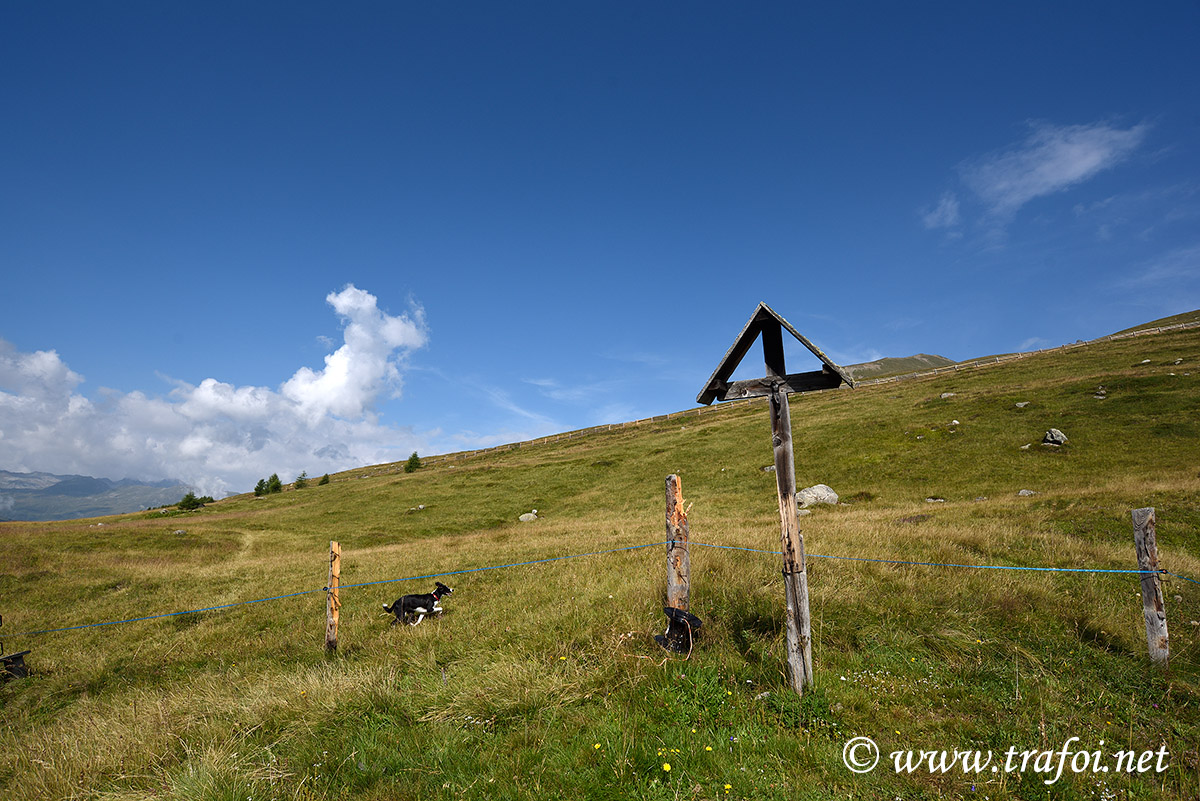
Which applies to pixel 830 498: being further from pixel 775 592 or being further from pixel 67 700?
pixel 67 700

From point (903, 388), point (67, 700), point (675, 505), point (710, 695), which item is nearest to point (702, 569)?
point (675, 505)

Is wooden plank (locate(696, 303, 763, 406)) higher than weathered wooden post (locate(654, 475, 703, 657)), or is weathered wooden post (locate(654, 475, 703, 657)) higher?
wooden plank (locate(696, 303, 763, 406))

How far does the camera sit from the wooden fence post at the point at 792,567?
6289 millimetres

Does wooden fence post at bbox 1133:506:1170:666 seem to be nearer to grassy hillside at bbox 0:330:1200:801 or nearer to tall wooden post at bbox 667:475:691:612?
grassy hillside at bbox 0:330:1200:801

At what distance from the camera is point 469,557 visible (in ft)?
64.9

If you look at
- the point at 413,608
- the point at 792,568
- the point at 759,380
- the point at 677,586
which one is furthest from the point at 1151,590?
the point at 413,608

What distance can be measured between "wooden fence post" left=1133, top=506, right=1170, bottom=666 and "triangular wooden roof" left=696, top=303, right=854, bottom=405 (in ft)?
14.6

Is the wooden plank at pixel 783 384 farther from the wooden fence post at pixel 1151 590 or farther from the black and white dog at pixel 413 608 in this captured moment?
the black and white dog at pixel 413 608

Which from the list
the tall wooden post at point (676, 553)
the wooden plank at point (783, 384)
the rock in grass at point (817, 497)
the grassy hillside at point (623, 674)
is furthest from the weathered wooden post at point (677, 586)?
the rock in grass at point (817, 497)

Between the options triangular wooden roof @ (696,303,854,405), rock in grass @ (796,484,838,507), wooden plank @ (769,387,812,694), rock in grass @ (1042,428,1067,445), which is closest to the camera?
wooden plank @ (769,387,812,694)

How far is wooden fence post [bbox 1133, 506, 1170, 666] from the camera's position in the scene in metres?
6.92

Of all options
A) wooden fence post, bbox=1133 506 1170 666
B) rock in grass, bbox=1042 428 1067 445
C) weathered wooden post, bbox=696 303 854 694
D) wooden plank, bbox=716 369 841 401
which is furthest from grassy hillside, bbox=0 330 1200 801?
rock in grass, bbox=1042 428 1067 445

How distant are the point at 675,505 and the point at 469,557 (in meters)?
14.0

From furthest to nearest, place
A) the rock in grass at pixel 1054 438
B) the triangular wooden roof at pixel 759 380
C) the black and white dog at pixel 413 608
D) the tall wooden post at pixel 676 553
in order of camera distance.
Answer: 1. the rock in grass at pixel 1054 438
2. the black and white dog at pixel 413 608
3. the tall wooden post at pixel 676 553
4. the triangular wooden roof at pixel 759 380
